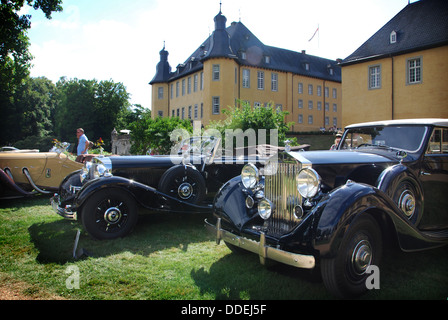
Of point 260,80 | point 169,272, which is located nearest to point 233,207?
point 169,272

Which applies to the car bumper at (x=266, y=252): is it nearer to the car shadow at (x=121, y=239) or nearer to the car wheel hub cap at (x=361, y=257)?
the car wheel hub cap at (x=361, y=257)

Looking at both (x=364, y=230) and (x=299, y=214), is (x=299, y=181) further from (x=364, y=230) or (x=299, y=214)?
(x=364, y=230)

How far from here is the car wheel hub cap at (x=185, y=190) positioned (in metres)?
5.67

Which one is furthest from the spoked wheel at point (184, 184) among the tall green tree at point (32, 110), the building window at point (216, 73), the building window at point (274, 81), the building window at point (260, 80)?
the tall green tree at point (32, 110)

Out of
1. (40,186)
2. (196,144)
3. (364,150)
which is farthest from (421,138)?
(40,186)

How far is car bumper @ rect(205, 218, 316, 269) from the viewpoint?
2.59 m

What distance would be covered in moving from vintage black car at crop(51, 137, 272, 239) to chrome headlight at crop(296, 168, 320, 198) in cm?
262

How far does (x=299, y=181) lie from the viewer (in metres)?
3.05

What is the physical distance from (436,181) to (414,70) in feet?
67.7

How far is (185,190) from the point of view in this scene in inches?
225

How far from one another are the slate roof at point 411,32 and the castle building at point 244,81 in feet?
40.1

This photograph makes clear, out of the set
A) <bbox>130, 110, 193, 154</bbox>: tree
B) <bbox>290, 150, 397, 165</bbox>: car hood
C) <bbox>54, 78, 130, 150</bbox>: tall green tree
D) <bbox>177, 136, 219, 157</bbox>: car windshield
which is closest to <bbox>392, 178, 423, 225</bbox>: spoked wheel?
<bbox>290, 150, 397, 165</bbox>: car hood

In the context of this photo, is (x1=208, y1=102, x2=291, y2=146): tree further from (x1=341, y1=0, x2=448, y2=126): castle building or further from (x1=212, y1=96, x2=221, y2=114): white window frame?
(x1=212, y1=96, x2=221, y2=114): white window frame
